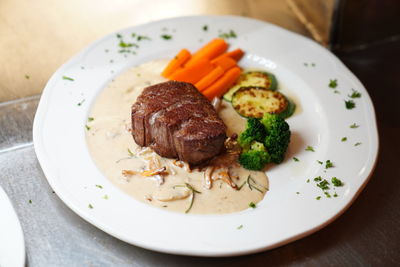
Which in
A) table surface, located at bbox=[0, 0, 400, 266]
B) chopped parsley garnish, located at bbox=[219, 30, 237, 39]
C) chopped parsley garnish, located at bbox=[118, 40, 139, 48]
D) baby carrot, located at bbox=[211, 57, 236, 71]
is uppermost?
chopped parsley garnish, located at bbox=[118, 40, 139, 48]

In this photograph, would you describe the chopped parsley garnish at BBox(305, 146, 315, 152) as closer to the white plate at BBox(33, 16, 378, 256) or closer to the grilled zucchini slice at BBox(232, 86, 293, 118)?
the white plate at BBox(33, 16, 378, 256)

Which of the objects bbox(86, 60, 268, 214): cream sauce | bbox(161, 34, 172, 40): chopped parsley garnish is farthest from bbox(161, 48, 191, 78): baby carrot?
bbox(86, 60, 268, 214): cream sauce

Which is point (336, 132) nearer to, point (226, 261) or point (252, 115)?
point (252, 115)

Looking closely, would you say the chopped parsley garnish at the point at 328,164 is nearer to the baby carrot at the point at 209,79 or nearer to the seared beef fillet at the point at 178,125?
the seared beef fillet at the point at 178,125

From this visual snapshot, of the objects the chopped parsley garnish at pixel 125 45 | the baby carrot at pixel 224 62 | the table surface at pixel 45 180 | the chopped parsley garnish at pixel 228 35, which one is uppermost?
the chopped parsley garnish at pixel 125 45

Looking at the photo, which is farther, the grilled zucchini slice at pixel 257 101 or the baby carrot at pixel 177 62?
the baby carrot at pixel 177 62

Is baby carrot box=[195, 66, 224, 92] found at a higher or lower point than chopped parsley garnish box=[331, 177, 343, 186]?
higher

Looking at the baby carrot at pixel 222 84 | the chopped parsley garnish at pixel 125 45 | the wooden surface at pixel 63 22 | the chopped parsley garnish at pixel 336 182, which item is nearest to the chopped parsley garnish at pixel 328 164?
the chopped parsley garnish at pixel 336 182
